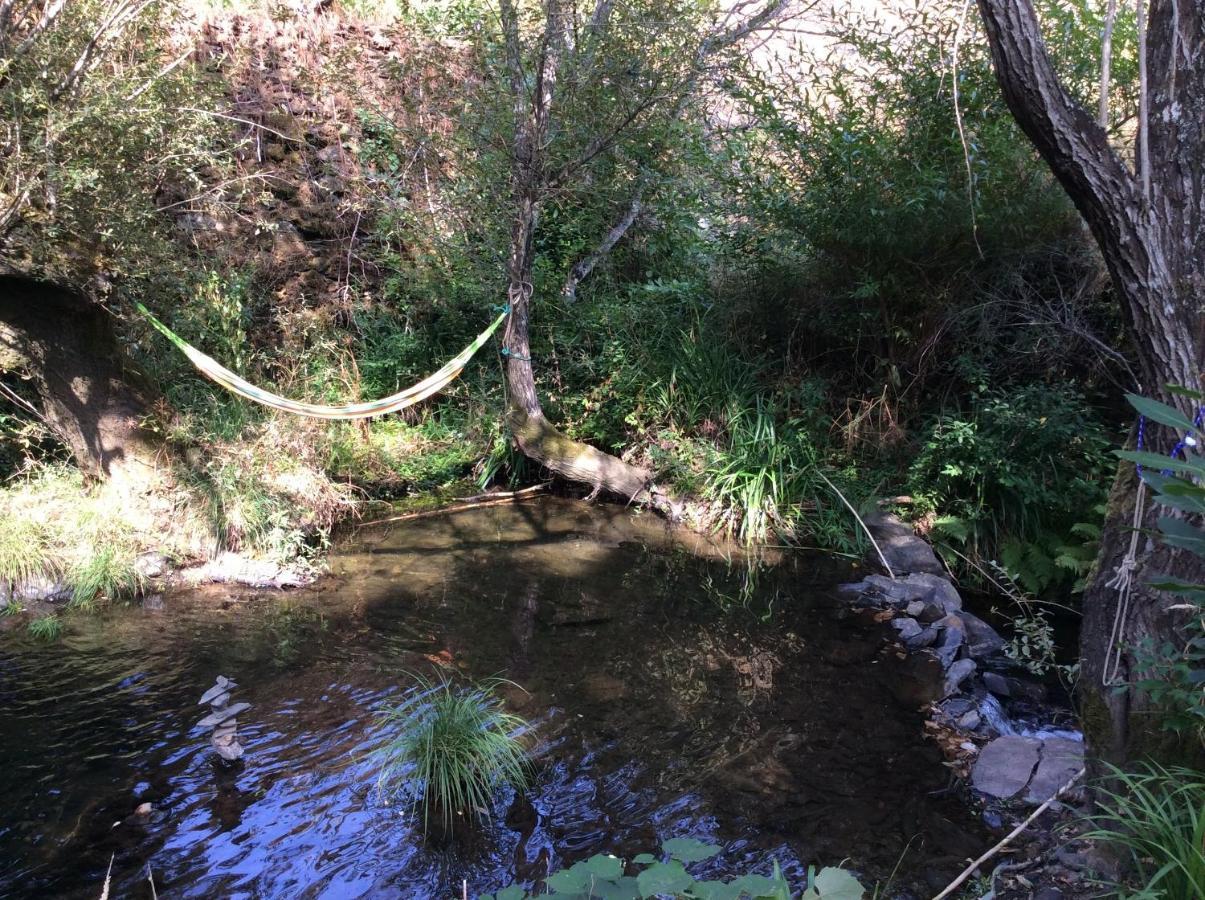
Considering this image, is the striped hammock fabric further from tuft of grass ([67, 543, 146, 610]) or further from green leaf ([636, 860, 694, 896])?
green leaf ([636, 860, 694, 896])

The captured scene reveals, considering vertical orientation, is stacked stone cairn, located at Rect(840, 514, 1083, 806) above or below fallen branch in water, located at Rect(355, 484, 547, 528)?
below

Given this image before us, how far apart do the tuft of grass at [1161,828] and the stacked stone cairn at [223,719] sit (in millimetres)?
2564

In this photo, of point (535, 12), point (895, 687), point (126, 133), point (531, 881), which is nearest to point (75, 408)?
point (126, 133)

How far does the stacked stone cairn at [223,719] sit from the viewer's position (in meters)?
2.97

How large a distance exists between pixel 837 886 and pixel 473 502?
4776 mm

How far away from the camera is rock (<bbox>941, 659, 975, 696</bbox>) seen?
3457 mm

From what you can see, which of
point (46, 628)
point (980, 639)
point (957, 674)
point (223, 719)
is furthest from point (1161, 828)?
point (46, 628)

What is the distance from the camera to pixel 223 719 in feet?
10.5

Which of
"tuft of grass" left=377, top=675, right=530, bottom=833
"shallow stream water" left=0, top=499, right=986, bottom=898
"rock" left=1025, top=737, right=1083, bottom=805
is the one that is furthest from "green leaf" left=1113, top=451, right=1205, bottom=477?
"tuft of grass" left=377, top=675, right=530, bottom=833

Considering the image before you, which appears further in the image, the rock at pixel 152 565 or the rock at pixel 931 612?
the rock at pixel 152 565

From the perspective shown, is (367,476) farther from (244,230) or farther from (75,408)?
(244,230)

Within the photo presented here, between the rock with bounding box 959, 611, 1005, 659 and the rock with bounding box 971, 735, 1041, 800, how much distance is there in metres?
0.83

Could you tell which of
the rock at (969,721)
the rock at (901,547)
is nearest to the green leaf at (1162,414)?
the rock at (969,721)

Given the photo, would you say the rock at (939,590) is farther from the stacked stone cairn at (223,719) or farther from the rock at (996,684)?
the stacked stone cairn at (223,719)
